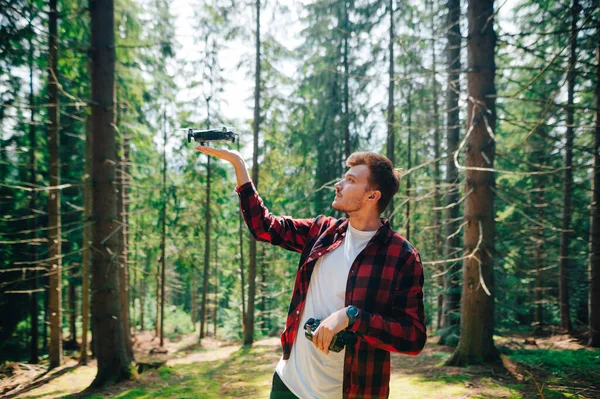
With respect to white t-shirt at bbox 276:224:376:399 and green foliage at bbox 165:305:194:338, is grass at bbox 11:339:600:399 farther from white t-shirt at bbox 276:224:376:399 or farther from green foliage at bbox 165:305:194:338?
green foliage at bbox 165:305:194:338

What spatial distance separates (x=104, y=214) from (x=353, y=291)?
6124mm

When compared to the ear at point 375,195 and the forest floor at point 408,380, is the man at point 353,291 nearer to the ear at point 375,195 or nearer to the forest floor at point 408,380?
the ear at point 375,195

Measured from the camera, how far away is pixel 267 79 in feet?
47.1

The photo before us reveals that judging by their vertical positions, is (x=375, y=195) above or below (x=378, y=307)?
above

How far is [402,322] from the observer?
198cm

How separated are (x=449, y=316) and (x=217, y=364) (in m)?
6.82

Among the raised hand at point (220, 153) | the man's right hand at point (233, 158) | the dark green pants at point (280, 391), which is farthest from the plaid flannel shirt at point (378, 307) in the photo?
the raised hand at point (220, 153)

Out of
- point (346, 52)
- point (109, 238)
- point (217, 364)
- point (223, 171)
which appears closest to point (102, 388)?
point (109, 238)

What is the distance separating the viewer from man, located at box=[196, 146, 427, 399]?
1944 mm

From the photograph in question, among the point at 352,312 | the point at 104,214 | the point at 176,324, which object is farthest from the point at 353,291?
the point at 176,324

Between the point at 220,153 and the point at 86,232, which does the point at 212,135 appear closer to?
the point at 220,153

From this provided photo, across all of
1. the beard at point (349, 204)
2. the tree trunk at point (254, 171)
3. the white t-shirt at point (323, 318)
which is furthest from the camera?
the tree trunk at point (254, 171)

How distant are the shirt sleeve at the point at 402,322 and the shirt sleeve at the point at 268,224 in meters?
0.80

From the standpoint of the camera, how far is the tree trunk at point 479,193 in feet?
20.9
